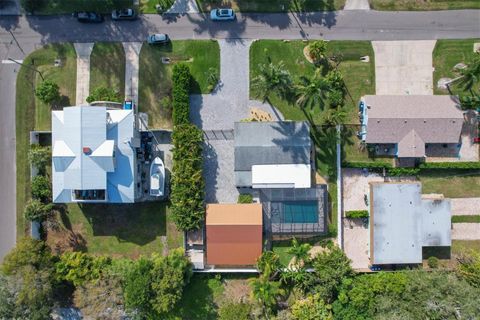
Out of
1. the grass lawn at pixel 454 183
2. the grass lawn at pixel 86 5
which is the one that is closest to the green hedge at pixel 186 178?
the grass lawn at pixel 86 5

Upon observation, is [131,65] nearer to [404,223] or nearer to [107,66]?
[107,66]

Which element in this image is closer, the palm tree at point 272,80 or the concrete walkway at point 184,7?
the palm tree at point 272,80

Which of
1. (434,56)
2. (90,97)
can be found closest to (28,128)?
(90,97)

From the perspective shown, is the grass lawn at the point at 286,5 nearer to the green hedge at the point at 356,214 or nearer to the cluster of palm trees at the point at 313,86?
the cluster of palm trees at the point at 313,86

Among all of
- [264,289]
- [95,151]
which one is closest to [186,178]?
[95,151]

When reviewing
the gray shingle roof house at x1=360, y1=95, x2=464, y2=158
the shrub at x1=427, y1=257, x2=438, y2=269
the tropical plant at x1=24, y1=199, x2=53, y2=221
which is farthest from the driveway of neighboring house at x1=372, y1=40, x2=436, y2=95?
the tropical plant at x1=24, y1=199, x2=53, y2=221

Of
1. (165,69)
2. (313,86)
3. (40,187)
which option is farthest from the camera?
(165,69)
